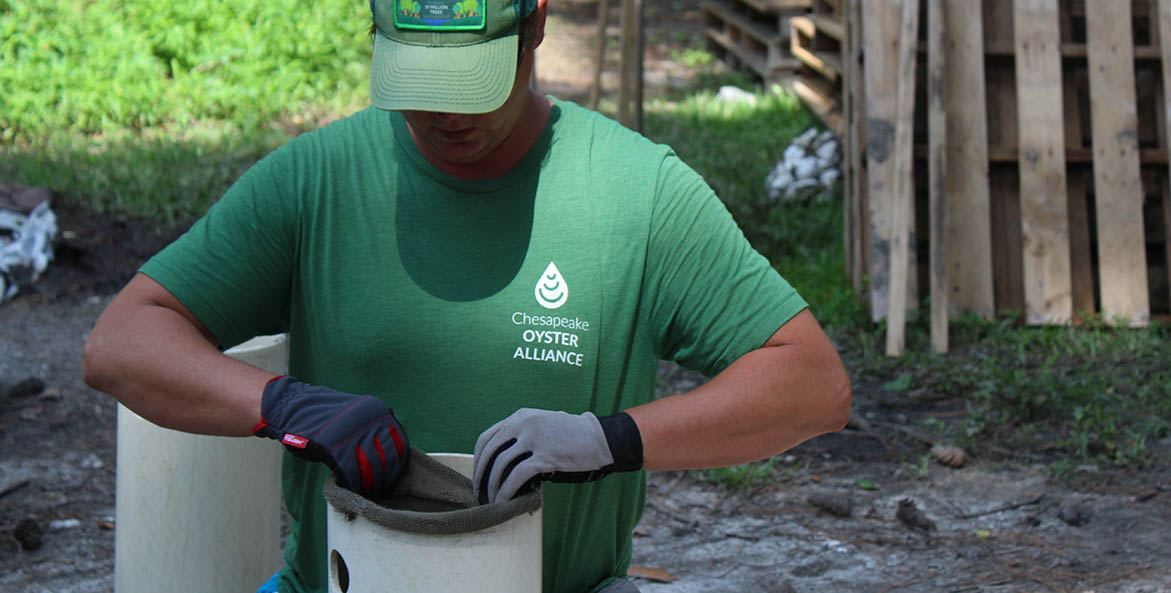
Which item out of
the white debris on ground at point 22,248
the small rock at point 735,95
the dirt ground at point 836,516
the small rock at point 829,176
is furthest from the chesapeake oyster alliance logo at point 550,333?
the small rock at point 735,95

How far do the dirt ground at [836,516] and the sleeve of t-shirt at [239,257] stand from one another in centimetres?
185

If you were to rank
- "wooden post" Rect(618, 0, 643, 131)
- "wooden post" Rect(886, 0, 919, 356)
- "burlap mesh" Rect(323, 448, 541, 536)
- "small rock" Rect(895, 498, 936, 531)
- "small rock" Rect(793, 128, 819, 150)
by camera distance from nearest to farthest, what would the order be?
"burlap mesh" Rect(323, 448, 541, 536), "small rock" Rect(895, 498, 936, 531), "wooden post" Rect(886, 0, 919, 356), "wooden post" Rect(618, 0, 643, 131), "small rock" Rect(793, 128, 819, 150)

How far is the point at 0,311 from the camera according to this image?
571cm

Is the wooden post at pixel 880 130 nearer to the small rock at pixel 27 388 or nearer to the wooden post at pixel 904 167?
the wooden post at pixel 904 167

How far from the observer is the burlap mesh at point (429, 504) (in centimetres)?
161

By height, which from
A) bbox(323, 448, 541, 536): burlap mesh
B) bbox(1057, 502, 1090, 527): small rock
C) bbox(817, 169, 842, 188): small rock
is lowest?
bbox(1057, 502, 1090, 527): small rock

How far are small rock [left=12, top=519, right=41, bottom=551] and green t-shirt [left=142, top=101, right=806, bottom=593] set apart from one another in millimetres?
2023

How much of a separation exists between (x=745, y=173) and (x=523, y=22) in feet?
18.6

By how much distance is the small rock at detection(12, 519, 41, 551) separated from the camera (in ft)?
12.4

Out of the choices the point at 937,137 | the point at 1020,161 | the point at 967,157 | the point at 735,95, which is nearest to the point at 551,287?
the point at 937,137

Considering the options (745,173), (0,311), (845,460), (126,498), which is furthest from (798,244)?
(126,498)

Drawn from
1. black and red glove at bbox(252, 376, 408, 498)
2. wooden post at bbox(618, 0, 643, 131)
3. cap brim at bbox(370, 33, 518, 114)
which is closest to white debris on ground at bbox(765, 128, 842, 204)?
wooden post at bbox(618, 0, 643, 131)

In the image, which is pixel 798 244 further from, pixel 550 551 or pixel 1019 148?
pixel 550 551

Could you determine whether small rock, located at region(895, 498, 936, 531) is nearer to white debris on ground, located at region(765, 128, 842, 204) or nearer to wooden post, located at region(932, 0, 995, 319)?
wooden post, located at region(932, 0, 995, 319)
